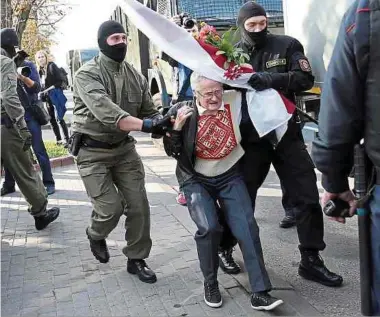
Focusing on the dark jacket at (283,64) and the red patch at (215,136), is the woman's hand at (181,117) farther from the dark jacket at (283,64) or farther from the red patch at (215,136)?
the dark jacket at (283,64)

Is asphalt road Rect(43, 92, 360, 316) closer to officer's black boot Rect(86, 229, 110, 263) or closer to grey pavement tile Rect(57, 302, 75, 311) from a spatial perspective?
officer's black boot Rect(86, 229, 110, 263)

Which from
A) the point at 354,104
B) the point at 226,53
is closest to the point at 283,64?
the point at 226,53

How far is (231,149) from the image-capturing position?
3486 millimetres

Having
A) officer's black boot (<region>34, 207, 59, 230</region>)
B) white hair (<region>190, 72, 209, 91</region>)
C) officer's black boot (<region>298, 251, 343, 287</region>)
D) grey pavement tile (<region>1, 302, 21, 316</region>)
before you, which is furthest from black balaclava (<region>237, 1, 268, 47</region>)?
officer's black boot (<region>34, 207, 59, 230</region>)

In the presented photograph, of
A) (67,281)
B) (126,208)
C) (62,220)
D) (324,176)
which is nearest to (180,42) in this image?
(126,208)

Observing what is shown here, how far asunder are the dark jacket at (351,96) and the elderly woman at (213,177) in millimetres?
1333

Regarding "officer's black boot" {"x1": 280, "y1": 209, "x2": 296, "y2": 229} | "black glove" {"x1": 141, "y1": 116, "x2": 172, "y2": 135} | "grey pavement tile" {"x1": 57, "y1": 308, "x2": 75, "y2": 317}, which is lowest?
"grey pavement tile" {"x1": 57, "y1": 308, "x2": 75, "y2": 317}

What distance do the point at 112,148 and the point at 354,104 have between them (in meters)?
2.31

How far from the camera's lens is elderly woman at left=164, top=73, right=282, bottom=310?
335 centimetres

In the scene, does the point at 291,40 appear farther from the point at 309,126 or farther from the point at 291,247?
the point at 309,126

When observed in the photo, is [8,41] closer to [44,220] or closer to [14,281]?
[44,220]

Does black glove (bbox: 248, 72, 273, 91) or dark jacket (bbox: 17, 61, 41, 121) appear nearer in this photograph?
black glove (bbox: 248, 72, 273, 91)

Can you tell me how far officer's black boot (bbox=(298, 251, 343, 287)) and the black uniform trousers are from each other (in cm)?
6

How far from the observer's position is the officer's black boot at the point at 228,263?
399cm
